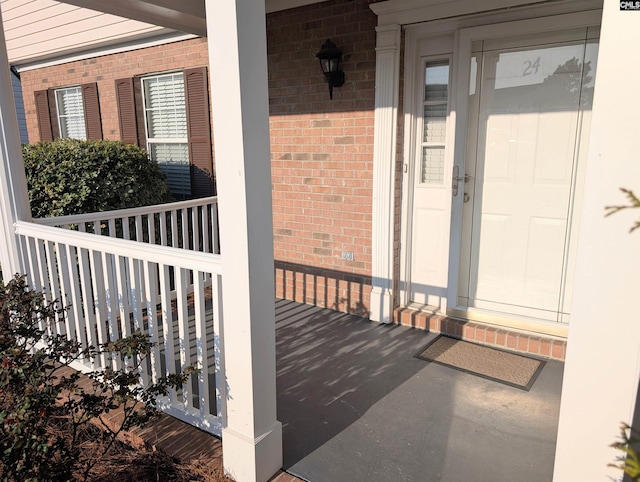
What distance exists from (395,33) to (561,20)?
1114mm

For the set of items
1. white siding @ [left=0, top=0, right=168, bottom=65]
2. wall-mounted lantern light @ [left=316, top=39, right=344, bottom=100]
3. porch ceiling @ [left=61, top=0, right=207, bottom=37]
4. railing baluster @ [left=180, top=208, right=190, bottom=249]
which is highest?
white siding @ [left=0, top=0, right=168, bottom=65]

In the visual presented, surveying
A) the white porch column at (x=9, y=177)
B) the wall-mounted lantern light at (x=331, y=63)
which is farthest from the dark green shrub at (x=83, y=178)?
the wall-mounted lantern light at (x=331, y=63)

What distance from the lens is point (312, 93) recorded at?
4023 mm

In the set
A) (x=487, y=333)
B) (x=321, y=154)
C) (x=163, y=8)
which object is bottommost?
(x=487, y=333)

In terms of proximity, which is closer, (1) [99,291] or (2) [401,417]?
(2) [401,417]

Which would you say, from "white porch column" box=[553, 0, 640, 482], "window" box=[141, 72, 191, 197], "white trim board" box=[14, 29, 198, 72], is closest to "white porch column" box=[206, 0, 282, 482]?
"white porch column" box=[553, 0, 640, 482]

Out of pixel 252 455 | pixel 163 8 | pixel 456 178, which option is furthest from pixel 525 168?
pixel 163 8

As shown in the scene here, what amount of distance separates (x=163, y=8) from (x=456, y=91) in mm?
2430

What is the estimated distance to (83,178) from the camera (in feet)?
14.8

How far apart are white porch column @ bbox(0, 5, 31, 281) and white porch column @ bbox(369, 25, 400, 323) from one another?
2.57m

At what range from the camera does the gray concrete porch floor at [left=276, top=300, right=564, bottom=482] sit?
220 cm

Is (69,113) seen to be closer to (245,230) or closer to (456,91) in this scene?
(456,91)

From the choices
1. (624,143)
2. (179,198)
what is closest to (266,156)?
(624,143)

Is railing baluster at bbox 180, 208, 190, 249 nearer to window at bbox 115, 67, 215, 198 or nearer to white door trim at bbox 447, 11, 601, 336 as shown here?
window at bbox 115, 67, 215, 198
